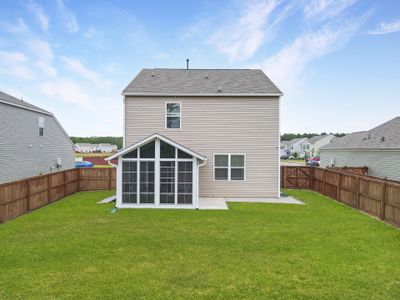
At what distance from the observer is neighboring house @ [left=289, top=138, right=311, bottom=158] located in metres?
78.1

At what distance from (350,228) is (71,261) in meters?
8.57

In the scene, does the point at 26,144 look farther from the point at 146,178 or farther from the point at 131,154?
the point at 146,178

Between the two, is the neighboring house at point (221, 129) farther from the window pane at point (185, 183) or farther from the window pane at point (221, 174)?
the window pane at point (185, 183)

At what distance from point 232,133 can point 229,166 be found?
1.83 metres

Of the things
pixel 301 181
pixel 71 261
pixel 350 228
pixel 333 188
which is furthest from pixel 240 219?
pixel 301 181

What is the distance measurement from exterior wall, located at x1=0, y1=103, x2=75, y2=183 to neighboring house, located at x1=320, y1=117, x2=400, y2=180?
24.0 metres

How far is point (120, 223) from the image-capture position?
1041 centimetres

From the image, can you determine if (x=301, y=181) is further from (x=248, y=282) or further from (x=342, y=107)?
(x=342, y=107)

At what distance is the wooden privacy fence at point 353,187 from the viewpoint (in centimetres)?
1048

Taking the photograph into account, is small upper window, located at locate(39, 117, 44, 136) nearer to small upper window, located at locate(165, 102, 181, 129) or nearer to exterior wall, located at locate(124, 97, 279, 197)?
exterior wall, located at locate(124, 97, 279, 197)

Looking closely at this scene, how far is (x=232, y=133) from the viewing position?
16.3 metres

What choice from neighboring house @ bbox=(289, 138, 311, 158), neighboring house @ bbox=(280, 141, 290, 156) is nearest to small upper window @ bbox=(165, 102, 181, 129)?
neighboring house @ bbox=(289, 138, 311, 158)

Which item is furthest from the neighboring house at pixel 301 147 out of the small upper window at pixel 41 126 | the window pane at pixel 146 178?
the window pane at pixel 146 178

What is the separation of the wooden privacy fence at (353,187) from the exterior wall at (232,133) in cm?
316
